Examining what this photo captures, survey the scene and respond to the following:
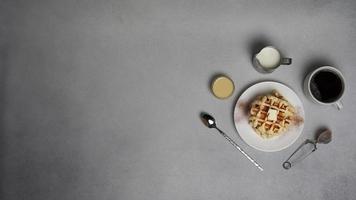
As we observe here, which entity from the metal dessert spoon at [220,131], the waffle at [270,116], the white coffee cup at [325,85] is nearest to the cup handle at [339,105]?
the white coffee cup at [325,85]

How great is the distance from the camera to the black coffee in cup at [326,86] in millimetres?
1038

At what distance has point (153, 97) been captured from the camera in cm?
114

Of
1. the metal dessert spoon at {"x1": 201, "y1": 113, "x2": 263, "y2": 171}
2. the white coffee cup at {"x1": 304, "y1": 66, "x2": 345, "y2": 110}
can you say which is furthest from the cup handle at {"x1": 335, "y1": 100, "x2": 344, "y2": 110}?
the metal dessert spoon at {"x1": 201, "y1": 113, "x2": 263, "y2": 171}

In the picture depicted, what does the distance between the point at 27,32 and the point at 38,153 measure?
37 cm

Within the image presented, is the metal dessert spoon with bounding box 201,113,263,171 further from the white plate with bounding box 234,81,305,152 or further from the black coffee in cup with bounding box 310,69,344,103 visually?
the black coffee in cup with bounding box 310,69,344,103

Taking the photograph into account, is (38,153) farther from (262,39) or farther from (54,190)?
(262,39)

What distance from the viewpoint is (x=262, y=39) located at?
1140 millimetres

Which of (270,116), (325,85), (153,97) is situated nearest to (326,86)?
(325,85)

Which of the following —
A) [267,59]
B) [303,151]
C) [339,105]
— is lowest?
[303,151]

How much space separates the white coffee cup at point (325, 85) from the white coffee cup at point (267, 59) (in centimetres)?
10

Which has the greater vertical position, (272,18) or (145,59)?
(272,18)

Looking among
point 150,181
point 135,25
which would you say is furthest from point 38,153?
point 135,25

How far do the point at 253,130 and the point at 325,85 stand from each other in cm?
23

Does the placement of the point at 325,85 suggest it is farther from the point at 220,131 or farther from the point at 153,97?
the point at 153,97
